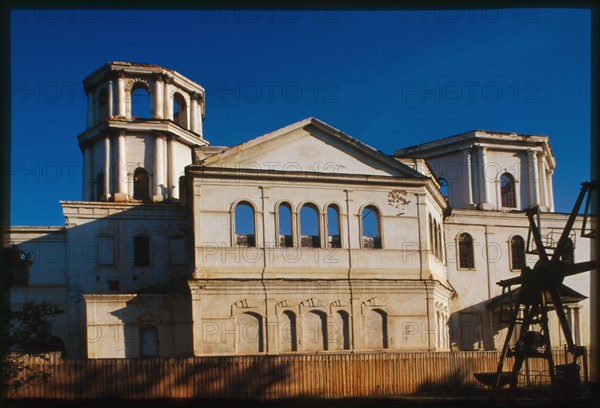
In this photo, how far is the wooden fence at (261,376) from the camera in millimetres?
22547

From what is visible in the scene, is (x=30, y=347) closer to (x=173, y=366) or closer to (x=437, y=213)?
(x=173, y=366)

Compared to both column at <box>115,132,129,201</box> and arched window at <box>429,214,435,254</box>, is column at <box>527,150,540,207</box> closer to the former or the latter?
arched window at <box>429,214,435,254</box>

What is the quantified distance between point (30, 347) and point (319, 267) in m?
11.9

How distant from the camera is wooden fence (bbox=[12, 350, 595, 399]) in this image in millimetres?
22547

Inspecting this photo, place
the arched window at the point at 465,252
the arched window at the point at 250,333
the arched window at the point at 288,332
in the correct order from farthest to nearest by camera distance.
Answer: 1. the arched window at the point at 465,252
2. the arched window at the point at 288,332
3. the arched window at the point at 250,333

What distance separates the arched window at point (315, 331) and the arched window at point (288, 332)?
0.38m

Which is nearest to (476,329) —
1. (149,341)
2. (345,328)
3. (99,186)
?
(345,328)

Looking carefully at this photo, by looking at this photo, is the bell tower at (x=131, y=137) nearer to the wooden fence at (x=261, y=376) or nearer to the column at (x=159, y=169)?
the column at (x=159, y=169)

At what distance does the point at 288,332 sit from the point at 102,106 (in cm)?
1787

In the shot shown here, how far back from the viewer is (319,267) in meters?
29.9

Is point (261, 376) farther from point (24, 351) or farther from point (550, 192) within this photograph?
A: point (550, 192)

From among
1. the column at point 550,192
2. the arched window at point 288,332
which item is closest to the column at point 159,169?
the arched window at point 288,332

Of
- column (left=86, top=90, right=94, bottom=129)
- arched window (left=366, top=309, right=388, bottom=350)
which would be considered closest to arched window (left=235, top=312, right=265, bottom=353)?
arched window (left=366, top=309, right=388, bottom=350)

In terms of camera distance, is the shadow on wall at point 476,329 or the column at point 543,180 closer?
the shadow on wall at point 476,329
